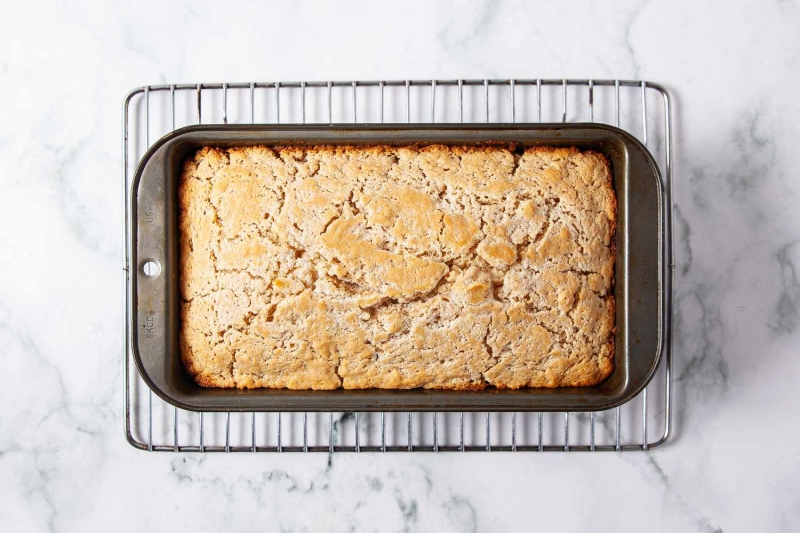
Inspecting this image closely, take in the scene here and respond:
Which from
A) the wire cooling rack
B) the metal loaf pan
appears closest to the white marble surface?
the wire cooling rack

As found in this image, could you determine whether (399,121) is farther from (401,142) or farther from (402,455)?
(402,455)

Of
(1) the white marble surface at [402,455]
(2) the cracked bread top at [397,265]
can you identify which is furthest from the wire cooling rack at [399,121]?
(2) the cracked bread top at [397,265]

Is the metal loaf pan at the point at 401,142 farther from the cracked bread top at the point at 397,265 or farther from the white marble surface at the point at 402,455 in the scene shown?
the white marble surface at the point at 402,455

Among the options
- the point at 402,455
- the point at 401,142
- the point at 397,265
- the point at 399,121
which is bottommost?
the point at 402,455

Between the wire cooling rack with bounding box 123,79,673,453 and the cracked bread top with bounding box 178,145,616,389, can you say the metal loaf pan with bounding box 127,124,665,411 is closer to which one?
the cracked bread top with bounding box 178,145,616,389

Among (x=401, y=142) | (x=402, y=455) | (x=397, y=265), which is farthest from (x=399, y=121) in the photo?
(x=402, y=455)
